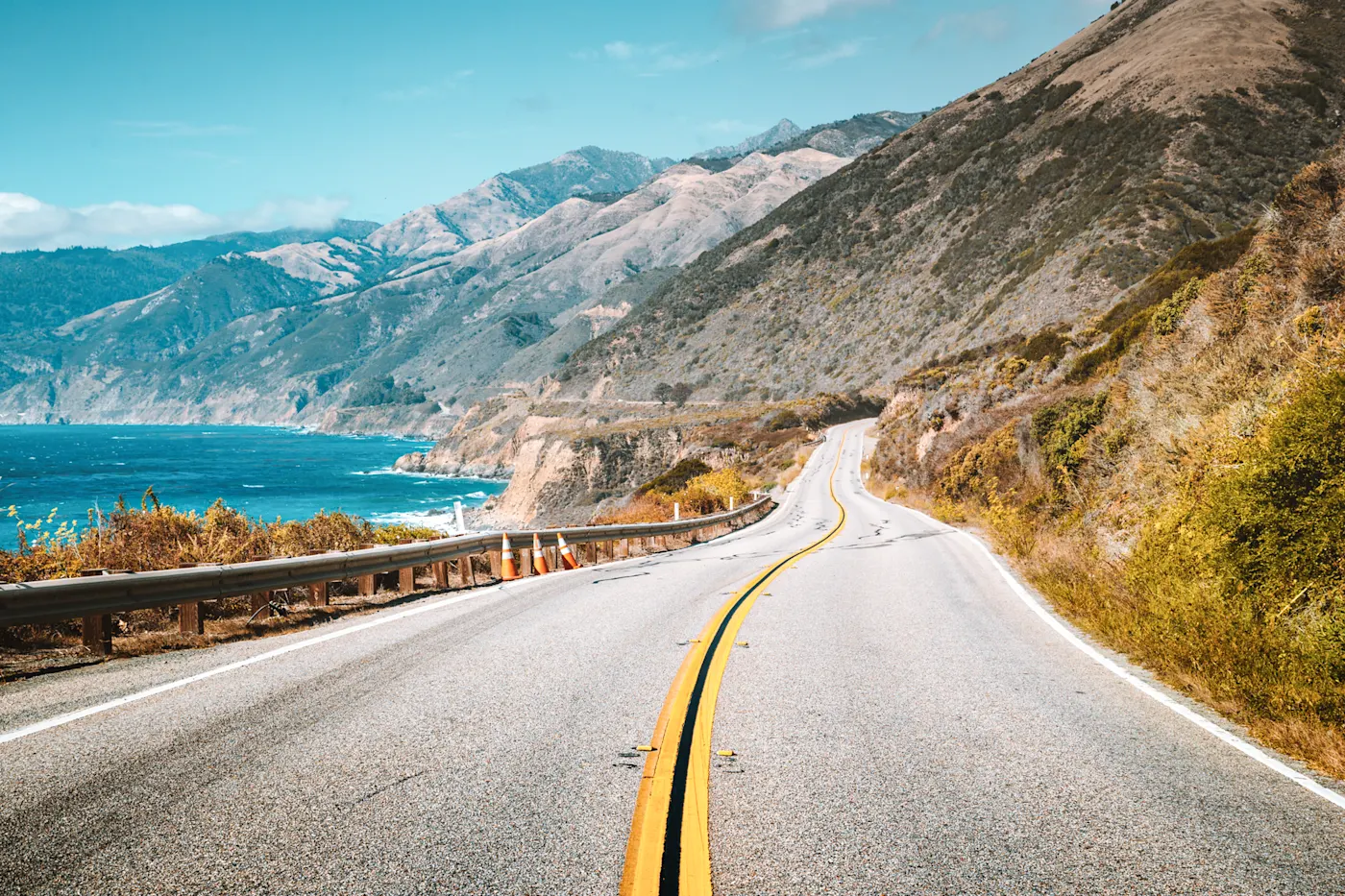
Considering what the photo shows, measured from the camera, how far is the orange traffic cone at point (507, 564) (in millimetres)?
13117

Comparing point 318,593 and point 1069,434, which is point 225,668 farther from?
point 1069,434

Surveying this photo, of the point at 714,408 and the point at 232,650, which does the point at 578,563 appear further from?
the point at 714,408

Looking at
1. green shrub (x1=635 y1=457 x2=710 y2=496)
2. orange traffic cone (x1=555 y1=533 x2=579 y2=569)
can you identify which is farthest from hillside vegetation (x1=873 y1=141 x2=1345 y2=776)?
green shrub (x1=635 y1=457 x2=710 y2=496)

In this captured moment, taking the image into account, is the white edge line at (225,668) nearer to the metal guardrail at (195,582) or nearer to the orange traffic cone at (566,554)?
the metal guardrail at (195,582)

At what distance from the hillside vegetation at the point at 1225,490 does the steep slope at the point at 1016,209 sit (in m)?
29.5

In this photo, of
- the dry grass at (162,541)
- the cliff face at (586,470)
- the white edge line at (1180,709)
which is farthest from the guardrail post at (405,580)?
the cliff face at (586,470)

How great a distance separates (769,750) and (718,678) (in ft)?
5.48

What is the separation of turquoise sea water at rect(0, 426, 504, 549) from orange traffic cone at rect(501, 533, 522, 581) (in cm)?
3753

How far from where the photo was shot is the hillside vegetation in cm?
584

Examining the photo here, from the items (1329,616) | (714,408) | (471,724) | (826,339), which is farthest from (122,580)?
(826,339)

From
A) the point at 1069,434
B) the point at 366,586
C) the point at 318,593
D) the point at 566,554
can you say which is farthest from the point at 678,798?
the point at 1069,434

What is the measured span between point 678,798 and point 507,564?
9.74m

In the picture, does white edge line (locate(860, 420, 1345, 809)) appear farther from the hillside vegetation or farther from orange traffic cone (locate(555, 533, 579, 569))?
orange traffic cone (locate(555, 533, 579, 569))

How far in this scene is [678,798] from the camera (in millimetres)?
3871
